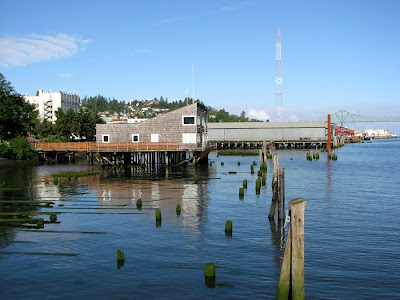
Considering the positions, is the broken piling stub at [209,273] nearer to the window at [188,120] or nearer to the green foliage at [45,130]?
the window at [188,120]

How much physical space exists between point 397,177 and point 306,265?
35945 mm

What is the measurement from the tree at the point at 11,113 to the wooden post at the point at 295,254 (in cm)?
6789

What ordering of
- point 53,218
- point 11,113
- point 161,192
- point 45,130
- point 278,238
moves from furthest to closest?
point 45,130 → point 11,113 → point 161,192 → point 53,218 → point 278,238

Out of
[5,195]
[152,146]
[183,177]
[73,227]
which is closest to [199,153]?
[152,146]

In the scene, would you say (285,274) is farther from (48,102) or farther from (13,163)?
(48,102)

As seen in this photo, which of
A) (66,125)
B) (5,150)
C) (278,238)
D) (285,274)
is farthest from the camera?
Result: (66,125)

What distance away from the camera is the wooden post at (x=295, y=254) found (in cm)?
1148

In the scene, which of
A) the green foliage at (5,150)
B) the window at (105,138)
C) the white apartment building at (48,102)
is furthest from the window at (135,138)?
the white apartment building at (48,102)

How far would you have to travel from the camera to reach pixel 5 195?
110ft

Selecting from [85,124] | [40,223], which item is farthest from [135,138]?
[85,124]

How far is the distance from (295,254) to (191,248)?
312 inches

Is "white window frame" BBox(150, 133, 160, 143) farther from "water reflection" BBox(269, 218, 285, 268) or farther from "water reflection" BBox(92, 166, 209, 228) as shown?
"water reflection" BBox(269, 218, 285, 268)

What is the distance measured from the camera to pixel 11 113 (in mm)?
72688

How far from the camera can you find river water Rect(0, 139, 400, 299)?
14.6 metres
